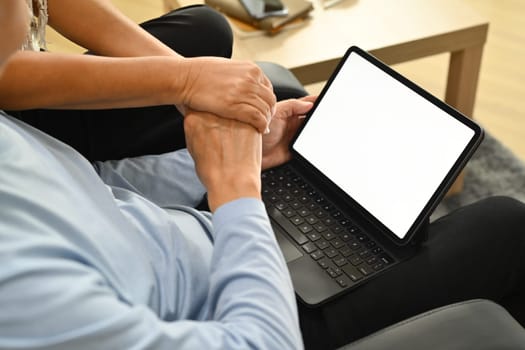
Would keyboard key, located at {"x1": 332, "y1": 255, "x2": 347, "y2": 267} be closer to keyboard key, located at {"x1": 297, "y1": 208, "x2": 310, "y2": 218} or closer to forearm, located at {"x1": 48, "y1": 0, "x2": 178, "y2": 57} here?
keyboard key, located at {"x1": 297, "y1": 208, "x2": 310, "y2": 218}

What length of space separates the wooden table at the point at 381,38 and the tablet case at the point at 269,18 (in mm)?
23

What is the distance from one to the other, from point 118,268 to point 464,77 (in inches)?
48.6

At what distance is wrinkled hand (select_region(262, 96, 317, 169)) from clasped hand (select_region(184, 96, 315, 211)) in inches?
A: 8.2

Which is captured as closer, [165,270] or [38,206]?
[38,206]

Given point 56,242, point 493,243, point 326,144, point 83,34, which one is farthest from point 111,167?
point 493,243

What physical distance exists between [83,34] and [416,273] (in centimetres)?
66

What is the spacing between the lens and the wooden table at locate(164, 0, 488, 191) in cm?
160

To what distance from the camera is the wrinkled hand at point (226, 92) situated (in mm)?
956

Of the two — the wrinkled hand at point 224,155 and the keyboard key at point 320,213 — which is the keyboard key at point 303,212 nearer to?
the keyboard key at point 320,213

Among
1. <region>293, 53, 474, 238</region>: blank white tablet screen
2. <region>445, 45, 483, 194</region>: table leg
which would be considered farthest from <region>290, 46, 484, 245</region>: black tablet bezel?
<region>445, 45, 483, 194</region>: table leg

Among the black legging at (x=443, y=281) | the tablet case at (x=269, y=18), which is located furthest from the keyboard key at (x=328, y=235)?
the tablet case at (x=269, y=18)

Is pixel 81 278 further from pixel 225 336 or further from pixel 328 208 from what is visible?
pixel 328 208

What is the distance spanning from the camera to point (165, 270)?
85 centimetres

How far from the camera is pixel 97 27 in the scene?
118cm
